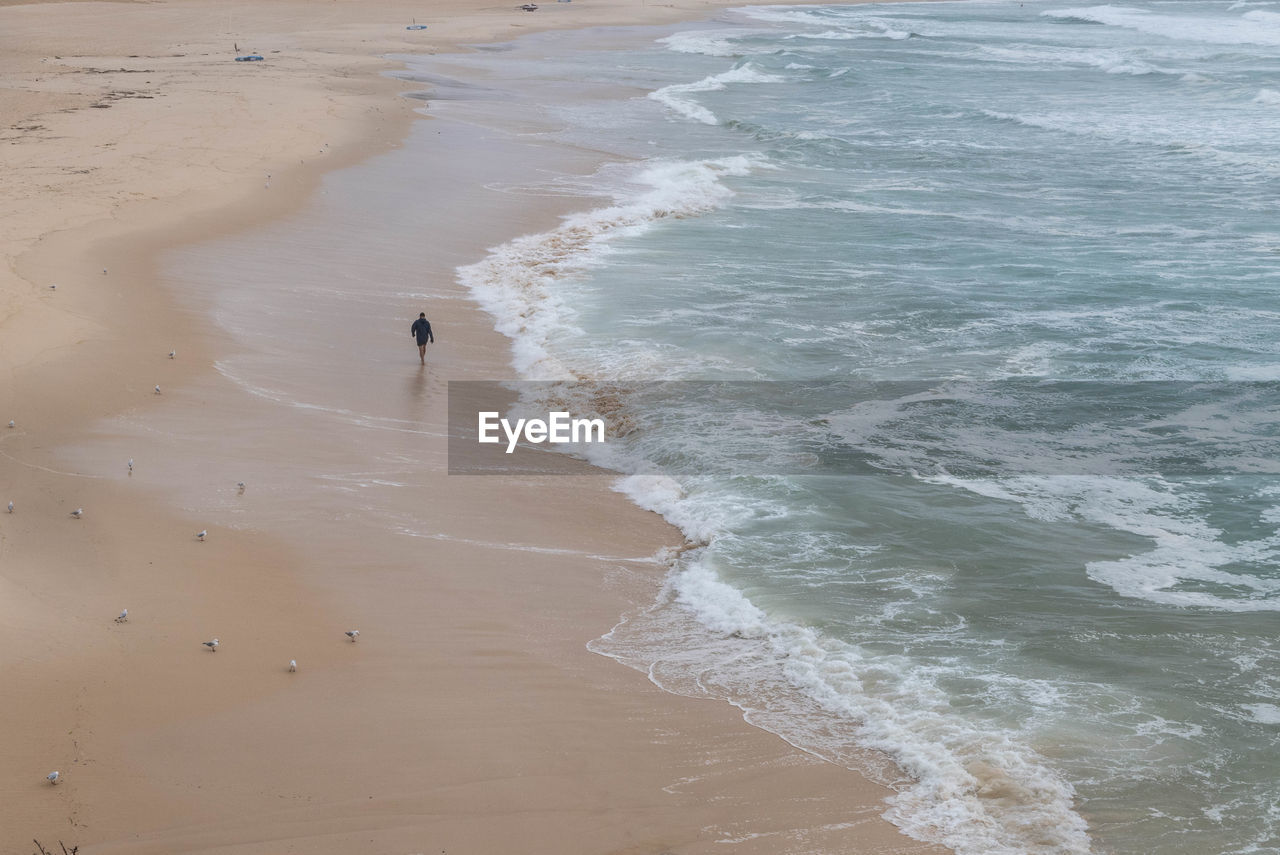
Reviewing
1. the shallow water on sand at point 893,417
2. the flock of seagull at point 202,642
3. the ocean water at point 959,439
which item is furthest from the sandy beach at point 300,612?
the ocean water at point 959,439

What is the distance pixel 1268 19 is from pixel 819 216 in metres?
54.4

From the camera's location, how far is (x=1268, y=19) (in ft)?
210

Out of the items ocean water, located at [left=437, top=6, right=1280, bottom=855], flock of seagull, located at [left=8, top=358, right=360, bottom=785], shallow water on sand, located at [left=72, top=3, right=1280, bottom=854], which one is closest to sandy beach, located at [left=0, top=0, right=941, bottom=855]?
flock of seagull, located at [left=8, top=358, right=360, bottom=785]

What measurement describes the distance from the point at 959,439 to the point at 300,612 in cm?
769

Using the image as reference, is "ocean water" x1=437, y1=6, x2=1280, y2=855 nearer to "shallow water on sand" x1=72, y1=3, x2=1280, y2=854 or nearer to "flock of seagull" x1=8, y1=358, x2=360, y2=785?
"shallow water on sand" x1=72, y1=3, x2=1280, y2=854

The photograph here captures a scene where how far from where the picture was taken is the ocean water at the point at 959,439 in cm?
787

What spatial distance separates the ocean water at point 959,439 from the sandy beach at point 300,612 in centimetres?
69

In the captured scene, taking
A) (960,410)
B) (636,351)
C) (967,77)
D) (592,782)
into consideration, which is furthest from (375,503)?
(967,77)

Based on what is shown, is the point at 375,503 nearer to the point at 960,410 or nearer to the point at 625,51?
the point at 960,410

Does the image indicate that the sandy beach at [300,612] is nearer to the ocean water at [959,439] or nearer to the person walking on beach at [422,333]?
the person walking on beach at [422,333]

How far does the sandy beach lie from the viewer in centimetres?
682

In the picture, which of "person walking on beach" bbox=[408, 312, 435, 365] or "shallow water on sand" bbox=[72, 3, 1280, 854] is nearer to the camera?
"shallow water on sand" bbox=[72, 3, 1280, 854]

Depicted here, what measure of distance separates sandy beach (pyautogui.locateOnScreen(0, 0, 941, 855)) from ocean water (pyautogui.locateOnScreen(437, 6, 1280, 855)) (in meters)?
0.69

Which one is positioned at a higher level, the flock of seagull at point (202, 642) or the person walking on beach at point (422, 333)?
the person walking on beach at point (422, 333)
